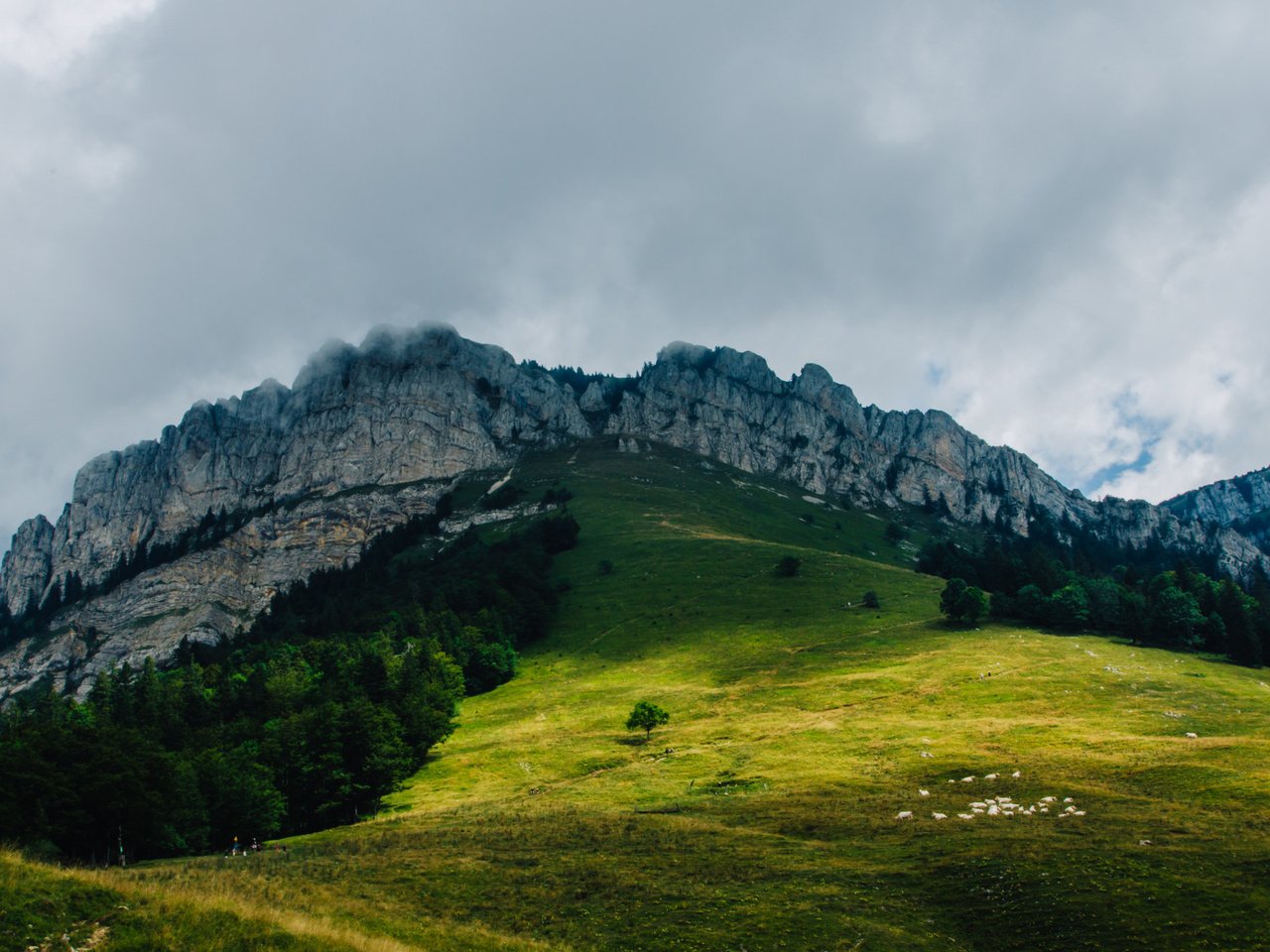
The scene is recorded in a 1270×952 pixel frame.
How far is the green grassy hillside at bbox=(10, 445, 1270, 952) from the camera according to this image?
26.8 metres

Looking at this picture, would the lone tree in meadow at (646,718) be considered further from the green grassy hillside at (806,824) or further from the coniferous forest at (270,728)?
the coniferous forest at (270,728)

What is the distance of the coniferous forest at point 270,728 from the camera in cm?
5134

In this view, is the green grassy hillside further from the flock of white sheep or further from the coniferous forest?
the coniferous forest

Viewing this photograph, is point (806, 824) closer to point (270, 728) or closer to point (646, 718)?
point (646, 718)

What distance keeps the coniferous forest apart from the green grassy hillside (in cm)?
659

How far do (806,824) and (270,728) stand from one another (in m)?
59.8

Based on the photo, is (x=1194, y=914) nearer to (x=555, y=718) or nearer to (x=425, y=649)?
(x=555, y=718)

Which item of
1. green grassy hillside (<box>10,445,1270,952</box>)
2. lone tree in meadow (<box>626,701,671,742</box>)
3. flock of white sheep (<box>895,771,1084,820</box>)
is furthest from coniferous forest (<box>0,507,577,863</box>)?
flock of white sheep (<box>895,771,1084,820</box>)

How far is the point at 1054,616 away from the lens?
114 m

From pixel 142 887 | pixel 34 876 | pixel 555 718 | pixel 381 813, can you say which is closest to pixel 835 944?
pixel 142 887

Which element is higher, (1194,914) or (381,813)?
(1194,914)

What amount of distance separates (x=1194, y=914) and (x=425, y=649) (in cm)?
9612

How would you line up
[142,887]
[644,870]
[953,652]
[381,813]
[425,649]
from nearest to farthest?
[142,887]
[644,870]
[381,813]
[953,652]
[425,649]

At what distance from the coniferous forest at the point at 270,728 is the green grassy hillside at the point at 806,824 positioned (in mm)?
6587
